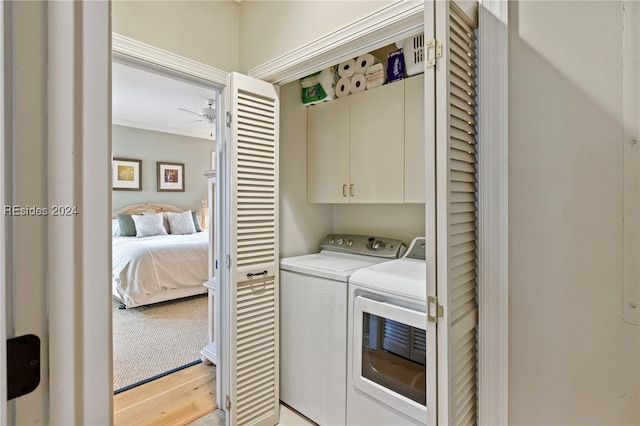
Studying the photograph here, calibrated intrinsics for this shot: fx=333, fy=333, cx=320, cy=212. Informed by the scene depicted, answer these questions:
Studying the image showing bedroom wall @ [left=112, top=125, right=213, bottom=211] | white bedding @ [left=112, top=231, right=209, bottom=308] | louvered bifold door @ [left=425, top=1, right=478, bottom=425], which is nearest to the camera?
louvered bifold door @ [left=425, top=1, right=478, bottom=425]

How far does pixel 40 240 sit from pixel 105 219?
0.07 metres

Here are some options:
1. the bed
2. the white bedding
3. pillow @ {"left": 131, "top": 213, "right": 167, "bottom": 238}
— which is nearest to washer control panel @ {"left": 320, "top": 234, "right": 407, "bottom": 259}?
the bed

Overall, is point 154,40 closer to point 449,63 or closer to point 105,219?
point 449,63

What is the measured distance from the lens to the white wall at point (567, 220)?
107cm

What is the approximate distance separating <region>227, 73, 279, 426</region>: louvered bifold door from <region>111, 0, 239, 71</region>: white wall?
0.32m

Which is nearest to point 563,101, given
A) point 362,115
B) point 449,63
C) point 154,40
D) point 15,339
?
point 449,63

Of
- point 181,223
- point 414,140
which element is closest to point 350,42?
point 414,140

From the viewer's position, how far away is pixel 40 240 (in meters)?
0.39

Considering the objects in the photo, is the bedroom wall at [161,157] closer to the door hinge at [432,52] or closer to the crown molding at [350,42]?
the crown molding at [350,42]

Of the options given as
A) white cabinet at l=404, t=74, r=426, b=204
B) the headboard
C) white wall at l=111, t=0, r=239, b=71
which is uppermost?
white wall at l=111, t=0, r=239, b=71

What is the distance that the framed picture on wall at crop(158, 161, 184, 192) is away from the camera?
6148 mm

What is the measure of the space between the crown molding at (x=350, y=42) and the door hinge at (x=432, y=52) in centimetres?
29

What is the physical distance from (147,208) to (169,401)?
4.50 metres

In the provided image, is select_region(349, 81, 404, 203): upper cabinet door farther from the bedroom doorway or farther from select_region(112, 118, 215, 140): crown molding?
select_region(112, 118, 215, 140): crown molding
